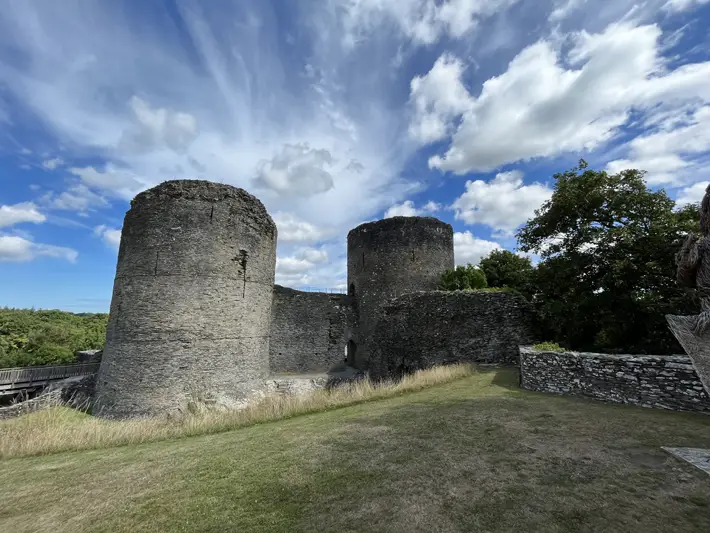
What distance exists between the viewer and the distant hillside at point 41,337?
25.2 metres

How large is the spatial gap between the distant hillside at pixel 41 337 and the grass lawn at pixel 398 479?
975 inches

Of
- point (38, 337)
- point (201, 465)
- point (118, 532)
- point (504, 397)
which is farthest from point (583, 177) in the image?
point (38, 337)

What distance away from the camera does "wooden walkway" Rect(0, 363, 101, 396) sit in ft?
52.7

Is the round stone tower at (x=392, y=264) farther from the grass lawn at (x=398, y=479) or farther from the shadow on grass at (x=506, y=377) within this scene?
the grass lawn at (x=398, y=479)

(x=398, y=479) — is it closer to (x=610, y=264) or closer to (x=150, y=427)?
(x=150, y=427)

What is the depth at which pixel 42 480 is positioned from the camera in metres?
5.35

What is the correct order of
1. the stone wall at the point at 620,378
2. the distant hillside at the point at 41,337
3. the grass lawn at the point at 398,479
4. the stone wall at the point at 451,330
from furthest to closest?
the distant hillside at the point at 41,337 → the stone wall at the point at 451,330 → the stone wall at the point at 620,378 → the grass lawn at the point at 398,479

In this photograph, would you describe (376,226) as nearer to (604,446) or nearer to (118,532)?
(604,446)

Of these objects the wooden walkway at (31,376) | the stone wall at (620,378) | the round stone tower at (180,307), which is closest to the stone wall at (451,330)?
the stone wall at (620,378)

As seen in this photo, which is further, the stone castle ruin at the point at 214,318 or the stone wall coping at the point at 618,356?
the stone castle ruin at the point at 214,318

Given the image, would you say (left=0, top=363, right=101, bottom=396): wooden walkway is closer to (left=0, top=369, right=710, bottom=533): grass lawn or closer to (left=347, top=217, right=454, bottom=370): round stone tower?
(left=0, top=369, right=710, bottom=533): grass lawn

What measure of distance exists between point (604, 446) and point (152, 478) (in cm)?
640

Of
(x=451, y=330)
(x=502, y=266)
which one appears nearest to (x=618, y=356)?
(x=451, y=330)

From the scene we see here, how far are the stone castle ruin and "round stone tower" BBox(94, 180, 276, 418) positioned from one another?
35 mm
